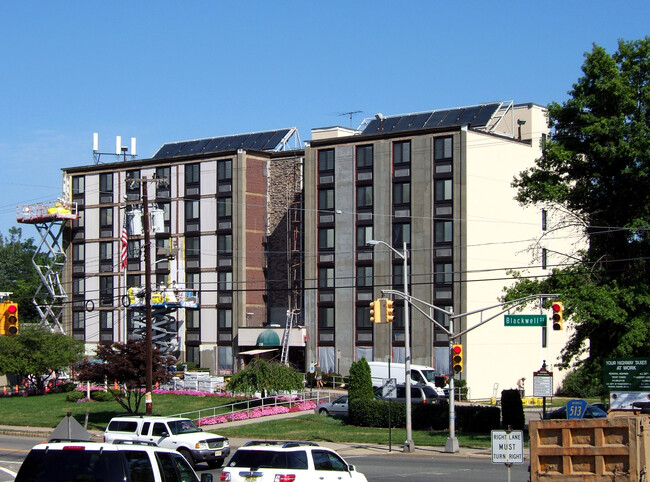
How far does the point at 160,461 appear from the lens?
1328 cm

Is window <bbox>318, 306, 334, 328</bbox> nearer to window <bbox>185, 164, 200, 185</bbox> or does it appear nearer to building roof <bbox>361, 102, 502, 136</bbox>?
building roof <bbox>361, 102, 502, 136</bbox>

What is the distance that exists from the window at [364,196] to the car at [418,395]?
22.6 meters

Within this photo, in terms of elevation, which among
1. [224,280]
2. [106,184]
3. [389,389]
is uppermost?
[106,184]

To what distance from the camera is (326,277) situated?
72.1 metres

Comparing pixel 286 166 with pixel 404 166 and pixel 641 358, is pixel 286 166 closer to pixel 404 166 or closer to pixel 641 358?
pixel 404 166

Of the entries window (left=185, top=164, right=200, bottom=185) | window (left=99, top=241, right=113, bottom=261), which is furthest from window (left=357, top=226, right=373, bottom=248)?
window (left=99, top=241, right=113, bottom=261)

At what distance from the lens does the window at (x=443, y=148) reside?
65.9 m

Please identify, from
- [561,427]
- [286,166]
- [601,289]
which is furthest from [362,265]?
[561,427]

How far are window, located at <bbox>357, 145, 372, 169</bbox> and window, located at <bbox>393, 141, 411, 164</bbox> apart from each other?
224 cm

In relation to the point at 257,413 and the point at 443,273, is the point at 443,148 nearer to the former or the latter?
the point at 443,273

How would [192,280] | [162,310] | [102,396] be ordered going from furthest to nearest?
[192,280], [162,310], [102,396]

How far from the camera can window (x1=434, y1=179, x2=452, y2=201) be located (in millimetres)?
66000

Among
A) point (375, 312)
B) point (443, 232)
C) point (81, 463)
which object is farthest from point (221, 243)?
point (81, 463)

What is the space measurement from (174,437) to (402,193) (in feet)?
133
